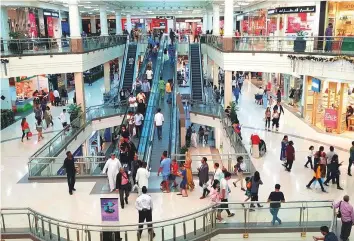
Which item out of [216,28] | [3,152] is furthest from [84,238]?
[216,28]

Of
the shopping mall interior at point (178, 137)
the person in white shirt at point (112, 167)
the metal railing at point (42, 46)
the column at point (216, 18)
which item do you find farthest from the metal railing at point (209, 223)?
the column at point (216, 18)

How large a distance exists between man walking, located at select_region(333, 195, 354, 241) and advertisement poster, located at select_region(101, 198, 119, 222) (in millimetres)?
5451

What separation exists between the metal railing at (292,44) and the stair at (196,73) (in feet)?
18.4

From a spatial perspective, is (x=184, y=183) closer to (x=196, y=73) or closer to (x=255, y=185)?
(x=255, y=185)

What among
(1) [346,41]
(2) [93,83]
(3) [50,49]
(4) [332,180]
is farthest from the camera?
(2) [93,83]

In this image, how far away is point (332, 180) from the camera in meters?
14.0

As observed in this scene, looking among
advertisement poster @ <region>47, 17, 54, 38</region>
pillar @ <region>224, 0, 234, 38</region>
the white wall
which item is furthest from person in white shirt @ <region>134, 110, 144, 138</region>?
advertisement poster @ <region>47, 17, 54, 38</region>

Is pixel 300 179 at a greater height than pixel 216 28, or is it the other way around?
pixel 216 28

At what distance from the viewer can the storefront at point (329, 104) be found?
68.7 ft

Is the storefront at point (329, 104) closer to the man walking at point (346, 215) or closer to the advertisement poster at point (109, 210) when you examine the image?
the man walking at point (346, 215)

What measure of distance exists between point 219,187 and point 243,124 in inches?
491

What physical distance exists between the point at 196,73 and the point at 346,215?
2079 cm

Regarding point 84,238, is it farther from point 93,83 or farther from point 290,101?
point 93,83

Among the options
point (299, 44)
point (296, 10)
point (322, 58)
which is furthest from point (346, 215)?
point (296, 10)
